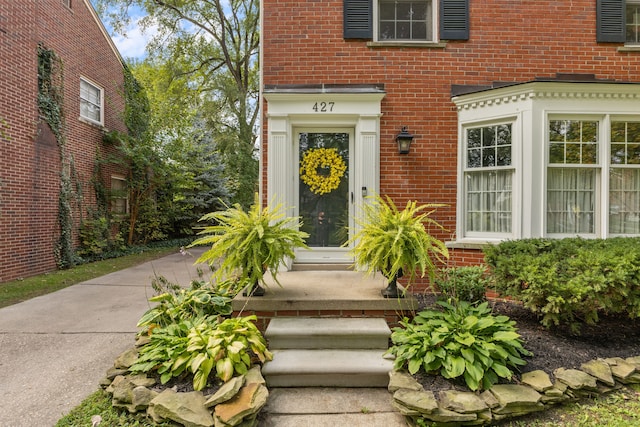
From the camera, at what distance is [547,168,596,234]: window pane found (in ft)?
15.3

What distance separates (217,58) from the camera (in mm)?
17344

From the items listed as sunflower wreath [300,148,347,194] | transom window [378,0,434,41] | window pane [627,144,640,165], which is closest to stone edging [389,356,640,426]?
sunflower wreath [300,148,347,194]

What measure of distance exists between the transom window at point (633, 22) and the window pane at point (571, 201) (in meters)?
2.57

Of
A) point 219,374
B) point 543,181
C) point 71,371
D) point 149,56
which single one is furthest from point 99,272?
point 149,56

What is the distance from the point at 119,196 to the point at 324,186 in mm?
7780

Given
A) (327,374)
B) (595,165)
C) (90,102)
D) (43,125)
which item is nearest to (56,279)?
(43,125)

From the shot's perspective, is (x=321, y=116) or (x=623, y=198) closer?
(x=623, y=198)

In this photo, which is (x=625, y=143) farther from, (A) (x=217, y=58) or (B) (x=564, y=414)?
(A) (x=217, y=58)

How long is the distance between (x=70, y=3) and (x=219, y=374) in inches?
407

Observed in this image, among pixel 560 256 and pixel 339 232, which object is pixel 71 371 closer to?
pixel 339 232

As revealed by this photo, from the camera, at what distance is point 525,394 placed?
2.40 m

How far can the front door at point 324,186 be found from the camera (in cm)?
506

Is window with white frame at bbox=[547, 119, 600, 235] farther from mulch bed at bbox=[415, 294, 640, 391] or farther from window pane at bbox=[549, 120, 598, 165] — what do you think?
mulch bed at bbox=[415, 294, 640, 391]

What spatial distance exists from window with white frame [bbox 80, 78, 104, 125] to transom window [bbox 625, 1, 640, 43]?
1194 cm
